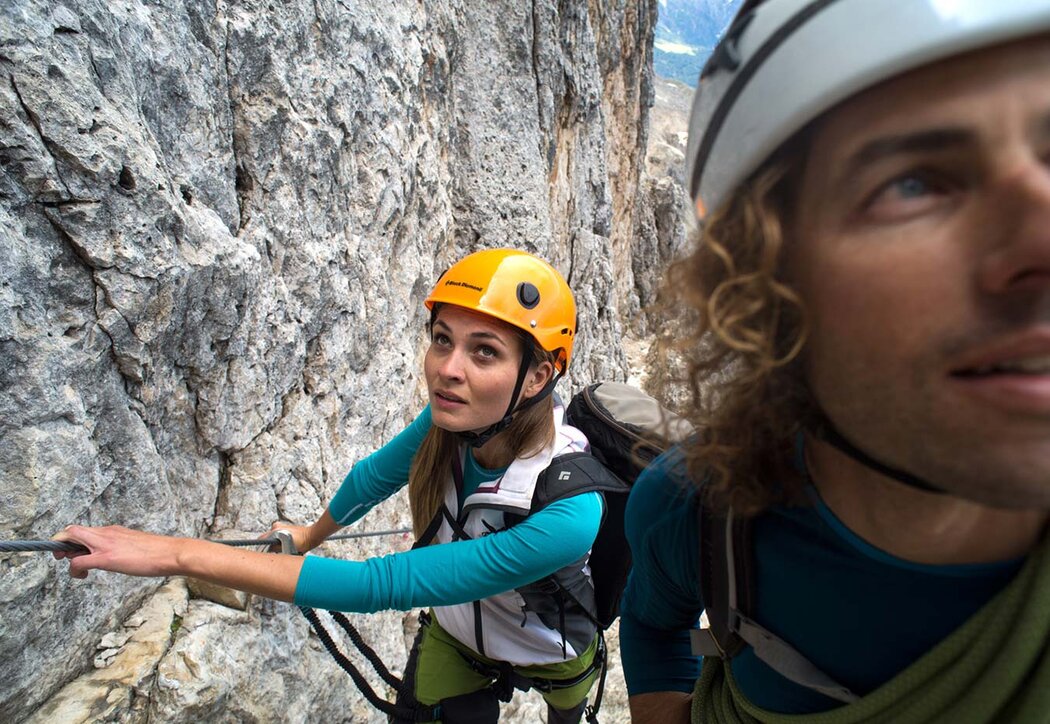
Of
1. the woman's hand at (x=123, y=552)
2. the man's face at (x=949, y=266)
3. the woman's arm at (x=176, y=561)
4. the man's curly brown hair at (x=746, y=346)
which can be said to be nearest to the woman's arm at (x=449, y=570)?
the woman's arm at (x=176, y=561)

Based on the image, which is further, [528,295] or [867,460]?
[528,295]

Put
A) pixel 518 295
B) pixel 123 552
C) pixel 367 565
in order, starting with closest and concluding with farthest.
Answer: pixel 123 552
pixel 367 565
pixel 518 295

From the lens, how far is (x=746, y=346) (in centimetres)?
112

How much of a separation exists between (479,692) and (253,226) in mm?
3233

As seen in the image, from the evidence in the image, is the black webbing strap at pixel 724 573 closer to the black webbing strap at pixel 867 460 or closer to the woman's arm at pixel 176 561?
the black webbing strap at pixel 867 460

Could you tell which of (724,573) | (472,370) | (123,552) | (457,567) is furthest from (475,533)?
(724,573)

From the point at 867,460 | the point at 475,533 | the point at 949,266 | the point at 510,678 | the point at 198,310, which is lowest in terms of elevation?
the point at 510,678

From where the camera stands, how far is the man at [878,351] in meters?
0.82

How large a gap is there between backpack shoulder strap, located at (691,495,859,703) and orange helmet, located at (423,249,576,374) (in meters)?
1.54

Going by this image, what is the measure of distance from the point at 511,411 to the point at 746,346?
1.72 metres

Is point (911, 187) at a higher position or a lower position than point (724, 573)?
higher

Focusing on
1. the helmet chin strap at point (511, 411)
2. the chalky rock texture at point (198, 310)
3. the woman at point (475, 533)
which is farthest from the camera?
the helmet chin strap at point (511, 411)

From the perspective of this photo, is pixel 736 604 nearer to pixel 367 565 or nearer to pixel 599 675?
pixel 367 565

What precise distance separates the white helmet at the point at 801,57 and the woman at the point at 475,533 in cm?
155
